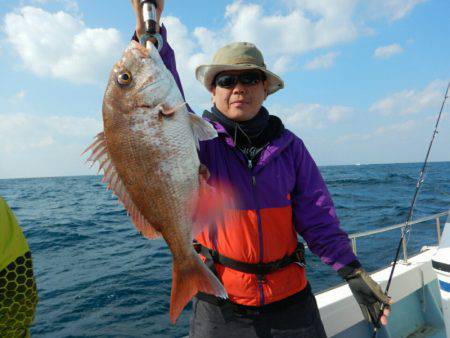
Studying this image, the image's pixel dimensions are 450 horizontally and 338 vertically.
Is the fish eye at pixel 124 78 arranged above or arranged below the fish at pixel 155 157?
above

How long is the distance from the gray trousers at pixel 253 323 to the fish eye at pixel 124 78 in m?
1.42

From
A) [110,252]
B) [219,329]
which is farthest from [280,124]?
[110,252]

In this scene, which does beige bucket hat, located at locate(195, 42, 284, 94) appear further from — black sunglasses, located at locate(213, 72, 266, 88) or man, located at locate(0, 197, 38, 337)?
man, located at locate(0, 197, 38, 337)

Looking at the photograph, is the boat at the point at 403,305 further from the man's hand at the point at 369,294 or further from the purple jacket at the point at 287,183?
the purple jacket at the point at 287,183

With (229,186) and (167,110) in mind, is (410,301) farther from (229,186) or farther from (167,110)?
(167,110)

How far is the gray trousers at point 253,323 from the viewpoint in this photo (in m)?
2.05

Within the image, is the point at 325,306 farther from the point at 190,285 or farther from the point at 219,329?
the point at 190,285

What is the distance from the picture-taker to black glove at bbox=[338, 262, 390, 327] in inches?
82.9

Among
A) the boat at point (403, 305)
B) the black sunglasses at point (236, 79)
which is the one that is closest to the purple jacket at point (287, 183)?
the black sunglasses at point (236, 79)

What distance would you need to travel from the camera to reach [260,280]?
6.75ft

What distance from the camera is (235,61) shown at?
216cm

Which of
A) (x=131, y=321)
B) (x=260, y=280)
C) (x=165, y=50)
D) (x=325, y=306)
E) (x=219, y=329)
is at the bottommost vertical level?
(x=131, y=321)

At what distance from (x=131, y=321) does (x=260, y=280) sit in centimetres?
519

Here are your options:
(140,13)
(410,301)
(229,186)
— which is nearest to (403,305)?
(410,301)
